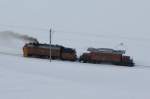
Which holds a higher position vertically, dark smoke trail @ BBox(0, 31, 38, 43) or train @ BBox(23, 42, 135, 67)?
dark smoke trail @ BBox(0, 31, 38, 43)

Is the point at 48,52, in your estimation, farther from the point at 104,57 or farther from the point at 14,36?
the point at 14,36

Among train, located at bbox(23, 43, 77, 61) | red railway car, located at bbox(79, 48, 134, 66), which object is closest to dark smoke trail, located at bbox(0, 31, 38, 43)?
train, located at bbox(23, 43, 77, 61)

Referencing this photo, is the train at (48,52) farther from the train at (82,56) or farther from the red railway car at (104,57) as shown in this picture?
the red railway car at (104,57)

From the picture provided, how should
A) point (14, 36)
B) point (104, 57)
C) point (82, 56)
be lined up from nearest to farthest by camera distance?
point (104, 57) < point (82, 56) < point (14, 36)

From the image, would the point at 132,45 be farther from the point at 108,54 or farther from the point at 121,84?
the point at 121,84

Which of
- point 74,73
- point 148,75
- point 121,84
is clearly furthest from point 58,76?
point 148,75

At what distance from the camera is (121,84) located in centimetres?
1262

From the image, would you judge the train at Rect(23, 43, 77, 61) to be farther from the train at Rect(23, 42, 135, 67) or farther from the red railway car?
the red railway car

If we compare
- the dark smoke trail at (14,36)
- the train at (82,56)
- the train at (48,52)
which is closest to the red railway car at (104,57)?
the train at (82,56)

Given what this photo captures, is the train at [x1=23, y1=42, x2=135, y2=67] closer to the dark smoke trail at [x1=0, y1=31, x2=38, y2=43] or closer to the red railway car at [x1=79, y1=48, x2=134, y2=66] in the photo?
the red railway car at [x1=79, y1=48, x2=134, y2=66]

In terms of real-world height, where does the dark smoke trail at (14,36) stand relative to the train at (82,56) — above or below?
above

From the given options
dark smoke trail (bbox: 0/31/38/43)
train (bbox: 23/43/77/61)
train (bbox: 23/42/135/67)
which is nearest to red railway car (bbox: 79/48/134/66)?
train (bbox: 23/42/135/67)

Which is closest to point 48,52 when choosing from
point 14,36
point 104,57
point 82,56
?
point 82,56

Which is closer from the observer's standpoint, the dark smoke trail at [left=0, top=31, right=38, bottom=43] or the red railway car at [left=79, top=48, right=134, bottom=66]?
the red railway car at [left=79, top=48, right=134, bottom=66]
